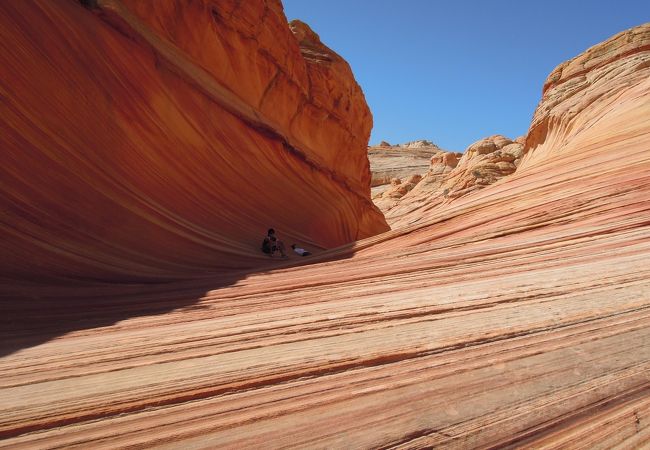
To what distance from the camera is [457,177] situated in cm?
2069

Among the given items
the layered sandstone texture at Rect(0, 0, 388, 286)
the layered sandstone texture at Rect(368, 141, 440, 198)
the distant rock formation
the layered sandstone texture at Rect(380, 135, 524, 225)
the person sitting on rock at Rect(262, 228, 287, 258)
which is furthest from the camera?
the distant rock formation

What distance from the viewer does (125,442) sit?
1135mm

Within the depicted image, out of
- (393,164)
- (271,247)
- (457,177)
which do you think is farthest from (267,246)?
(393,164)

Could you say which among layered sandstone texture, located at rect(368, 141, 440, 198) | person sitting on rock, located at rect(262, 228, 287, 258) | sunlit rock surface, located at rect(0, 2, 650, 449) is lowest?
sunlit rock surface, located at rect(0, 2, 650, 449)

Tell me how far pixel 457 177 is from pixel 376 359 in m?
20.5

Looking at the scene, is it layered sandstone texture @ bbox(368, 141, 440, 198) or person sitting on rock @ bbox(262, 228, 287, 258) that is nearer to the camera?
person sitting on rock @ bbox(262, 228, 287, 258)

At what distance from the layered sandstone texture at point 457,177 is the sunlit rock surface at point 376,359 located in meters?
14.0

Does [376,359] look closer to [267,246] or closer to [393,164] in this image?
[267,246]

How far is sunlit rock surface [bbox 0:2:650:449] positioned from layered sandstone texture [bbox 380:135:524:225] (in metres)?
14.0

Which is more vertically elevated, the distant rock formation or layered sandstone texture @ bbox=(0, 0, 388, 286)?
the distant rock formation

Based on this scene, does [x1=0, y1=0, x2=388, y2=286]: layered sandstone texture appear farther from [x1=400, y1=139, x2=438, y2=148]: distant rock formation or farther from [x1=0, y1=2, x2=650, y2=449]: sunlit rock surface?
[x1=400, y1=139, x2=438, y2=148]: distant rock formation

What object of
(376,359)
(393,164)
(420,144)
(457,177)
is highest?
(420,144)

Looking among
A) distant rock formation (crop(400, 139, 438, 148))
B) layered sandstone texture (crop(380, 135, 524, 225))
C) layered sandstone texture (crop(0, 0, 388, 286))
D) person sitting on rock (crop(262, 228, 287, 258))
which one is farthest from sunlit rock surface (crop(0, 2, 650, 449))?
distant rock formation (crop(400, 139, 438, 148))

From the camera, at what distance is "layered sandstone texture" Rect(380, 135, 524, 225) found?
61.4 ft
